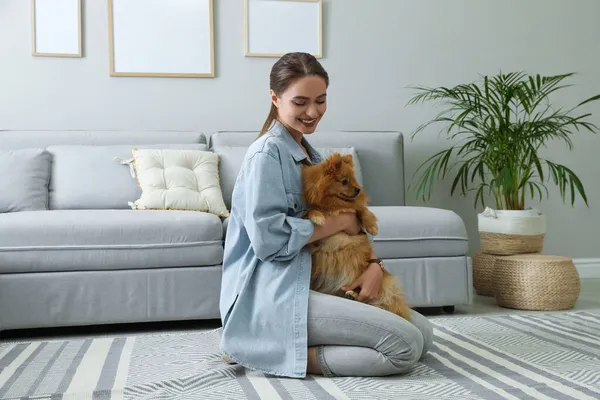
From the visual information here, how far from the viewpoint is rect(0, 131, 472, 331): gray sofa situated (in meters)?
2.63

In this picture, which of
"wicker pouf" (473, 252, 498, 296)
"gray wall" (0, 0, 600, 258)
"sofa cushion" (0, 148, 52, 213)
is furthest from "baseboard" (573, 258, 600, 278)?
"sofa cushion" (0, 148, 52, 213)

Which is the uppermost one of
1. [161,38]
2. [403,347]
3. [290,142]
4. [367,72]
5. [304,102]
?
[161,38]

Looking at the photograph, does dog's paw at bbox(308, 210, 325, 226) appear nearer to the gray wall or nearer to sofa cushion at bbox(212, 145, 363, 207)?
sofa cushion at bbox(212, 145, 363, 207)

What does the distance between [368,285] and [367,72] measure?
2.41 meters

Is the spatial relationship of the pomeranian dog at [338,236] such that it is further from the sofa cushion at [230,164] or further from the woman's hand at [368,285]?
the sofa cushion at [230,164]

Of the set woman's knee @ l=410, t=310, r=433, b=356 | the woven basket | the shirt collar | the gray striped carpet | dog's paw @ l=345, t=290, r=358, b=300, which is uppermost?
the shirt collar

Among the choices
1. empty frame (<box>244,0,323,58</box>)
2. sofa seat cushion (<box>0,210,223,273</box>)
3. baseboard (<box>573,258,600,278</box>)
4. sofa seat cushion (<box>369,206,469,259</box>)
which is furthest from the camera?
baseboard (<box>573,258,600,278</box>)

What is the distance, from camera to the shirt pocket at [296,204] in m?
1.86

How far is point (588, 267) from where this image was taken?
4.34m

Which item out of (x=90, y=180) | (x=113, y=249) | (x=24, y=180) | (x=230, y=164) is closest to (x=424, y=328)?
(x=113, y=249)

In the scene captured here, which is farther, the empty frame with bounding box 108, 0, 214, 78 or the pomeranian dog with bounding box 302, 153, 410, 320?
the empty frame with bounding box 108, 0, 214, 78

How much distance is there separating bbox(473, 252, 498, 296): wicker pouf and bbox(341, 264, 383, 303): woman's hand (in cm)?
170

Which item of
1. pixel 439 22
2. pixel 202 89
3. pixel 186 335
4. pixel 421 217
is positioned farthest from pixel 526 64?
pixel 186 335

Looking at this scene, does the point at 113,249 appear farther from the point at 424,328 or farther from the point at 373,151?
the point at 373,151
